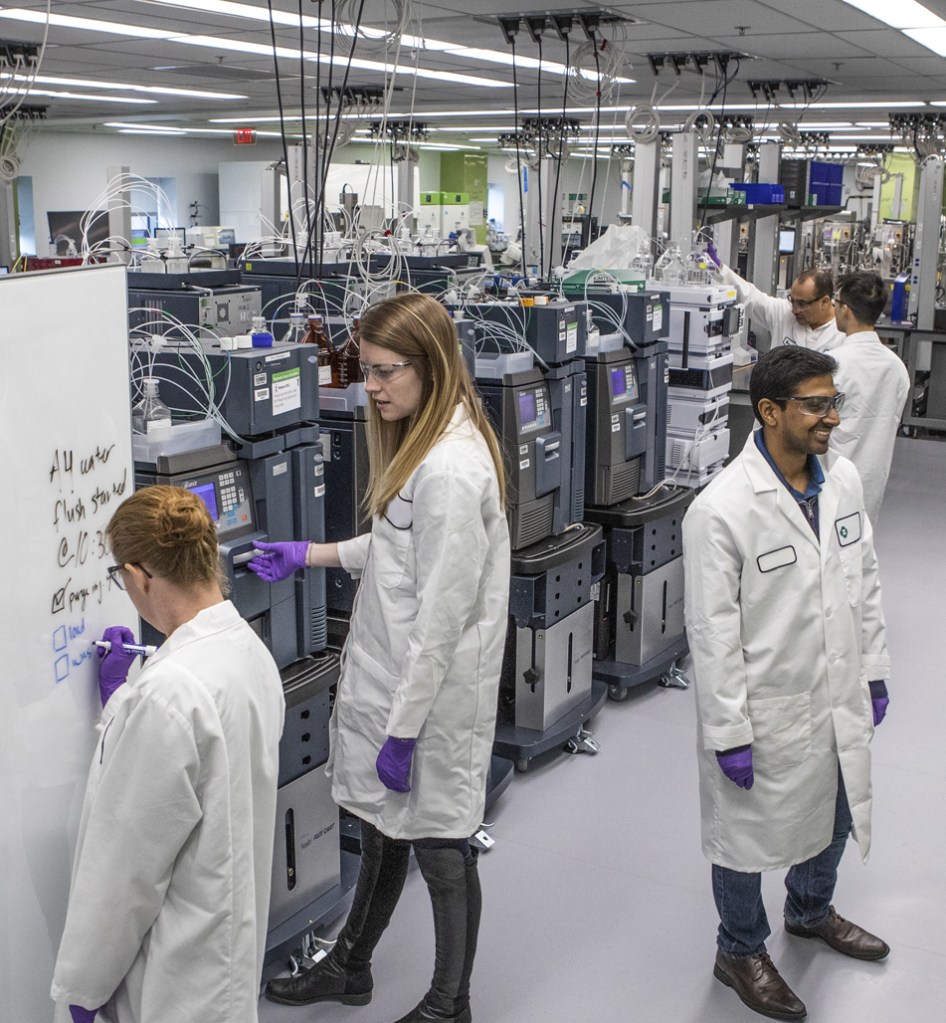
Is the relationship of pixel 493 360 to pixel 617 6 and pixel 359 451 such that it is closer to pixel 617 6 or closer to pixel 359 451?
pixel 359 451

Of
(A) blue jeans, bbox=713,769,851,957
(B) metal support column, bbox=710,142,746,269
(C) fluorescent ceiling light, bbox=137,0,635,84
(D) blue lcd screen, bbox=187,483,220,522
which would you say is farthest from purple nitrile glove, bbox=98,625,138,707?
(B) metal support column, bbox=710,142,746,269

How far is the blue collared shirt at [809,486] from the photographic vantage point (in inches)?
84.4

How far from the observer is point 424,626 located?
6.23 feet

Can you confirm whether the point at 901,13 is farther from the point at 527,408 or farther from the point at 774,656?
the point at 774,656

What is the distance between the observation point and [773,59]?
6449 mm

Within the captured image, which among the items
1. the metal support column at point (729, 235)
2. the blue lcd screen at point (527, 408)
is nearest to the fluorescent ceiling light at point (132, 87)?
the metal support column at point (729, 235)

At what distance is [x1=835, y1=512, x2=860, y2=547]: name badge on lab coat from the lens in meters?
2.18

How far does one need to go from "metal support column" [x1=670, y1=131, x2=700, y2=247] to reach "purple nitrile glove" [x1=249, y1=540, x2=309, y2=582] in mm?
4093

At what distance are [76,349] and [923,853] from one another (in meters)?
2.43

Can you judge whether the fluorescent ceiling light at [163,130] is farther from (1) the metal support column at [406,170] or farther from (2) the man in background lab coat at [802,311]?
(2) the man in background lab coat at [802,311]

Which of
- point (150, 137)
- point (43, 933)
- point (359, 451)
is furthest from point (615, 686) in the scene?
point (150, 137)

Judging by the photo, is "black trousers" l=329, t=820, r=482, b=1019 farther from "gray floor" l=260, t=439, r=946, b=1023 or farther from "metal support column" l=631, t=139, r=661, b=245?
"metal support column" l=631, t=139, r=661, b=245

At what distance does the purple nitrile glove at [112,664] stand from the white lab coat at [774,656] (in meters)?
1.04

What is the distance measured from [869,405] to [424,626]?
2467mm
